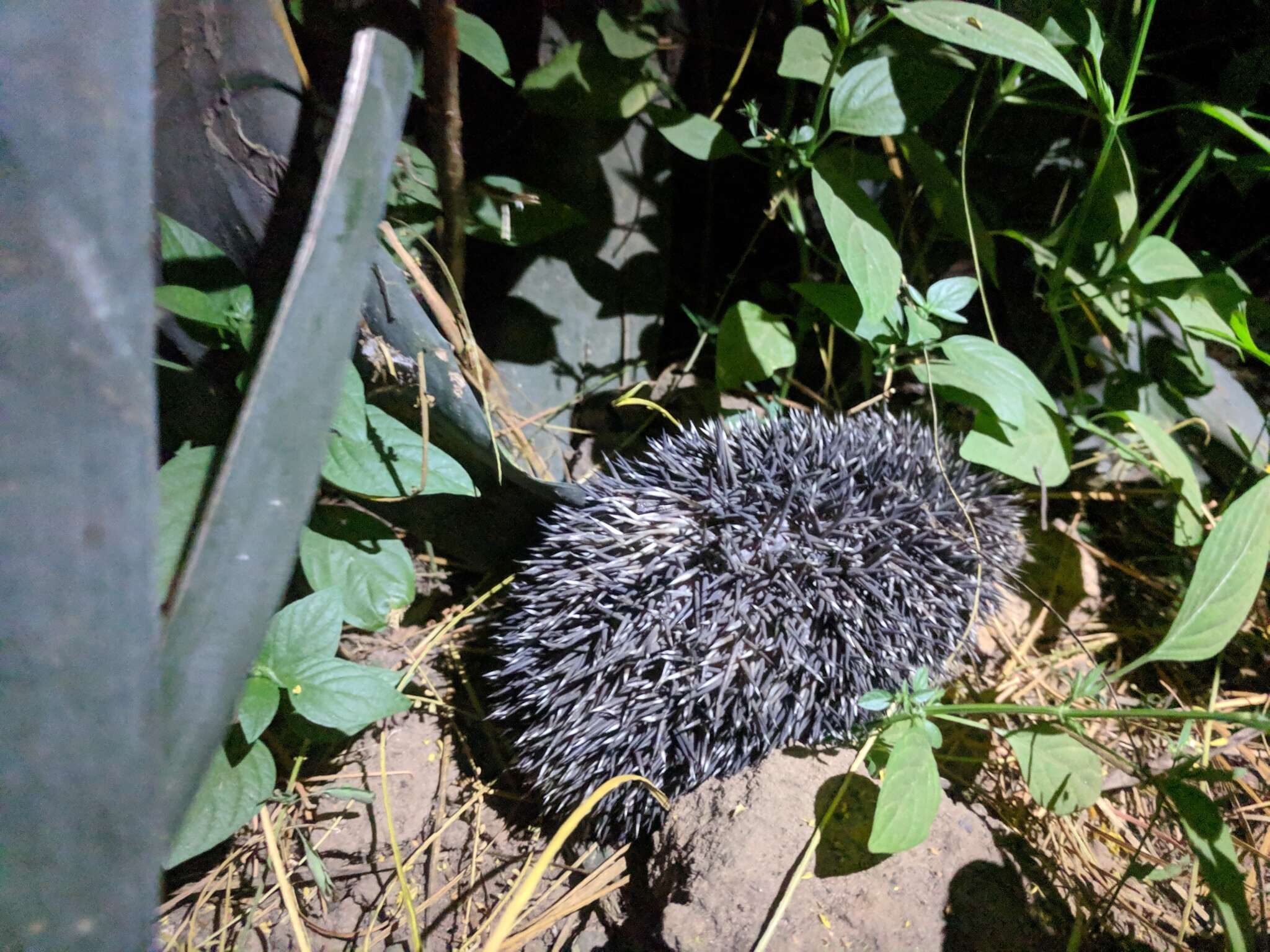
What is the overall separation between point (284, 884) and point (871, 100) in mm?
2045

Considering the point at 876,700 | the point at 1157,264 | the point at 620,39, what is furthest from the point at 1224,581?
the point at 620,39

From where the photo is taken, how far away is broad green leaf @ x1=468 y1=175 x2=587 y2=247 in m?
1.60

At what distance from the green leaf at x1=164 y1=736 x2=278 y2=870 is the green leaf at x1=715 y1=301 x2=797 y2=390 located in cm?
126

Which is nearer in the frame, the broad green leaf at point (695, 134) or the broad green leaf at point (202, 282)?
the broad green leaf at point (202, 282)

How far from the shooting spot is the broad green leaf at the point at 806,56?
61.7 inches

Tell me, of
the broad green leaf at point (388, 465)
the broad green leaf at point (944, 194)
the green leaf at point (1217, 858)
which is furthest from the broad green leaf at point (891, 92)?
the green leaf at point (1217, 858)

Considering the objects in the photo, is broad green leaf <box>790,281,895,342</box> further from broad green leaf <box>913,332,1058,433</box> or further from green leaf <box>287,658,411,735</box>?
green leaf <box>287,658,411,735</box>

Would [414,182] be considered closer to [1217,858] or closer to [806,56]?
[806,56]

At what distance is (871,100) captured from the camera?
154cm

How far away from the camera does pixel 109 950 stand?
2.24 ft

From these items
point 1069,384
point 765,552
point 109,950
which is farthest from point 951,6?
point 109,950

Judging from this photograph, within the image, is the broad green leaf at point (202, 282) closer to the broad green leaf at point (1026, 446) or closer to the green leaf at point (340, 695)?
the green leaf at point (340, 695)

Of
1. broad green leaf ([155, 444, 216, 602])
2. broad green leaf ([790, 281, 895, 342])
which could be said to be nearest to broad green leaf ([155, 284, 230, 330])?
broad green leaf ([155, 444, 216, 602])

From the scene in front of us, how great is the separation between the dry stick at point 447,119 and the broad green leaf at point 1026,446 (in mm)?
1263
